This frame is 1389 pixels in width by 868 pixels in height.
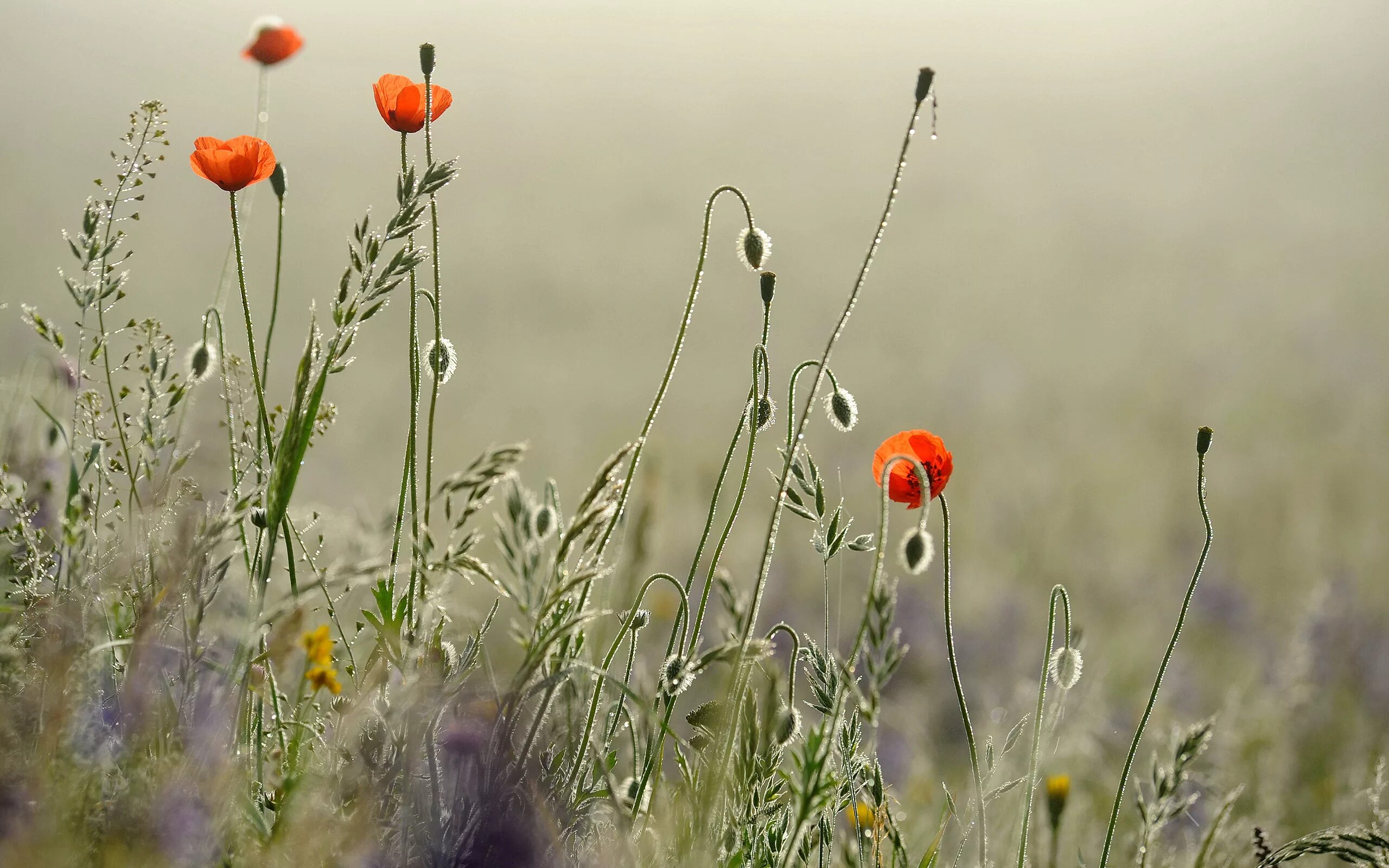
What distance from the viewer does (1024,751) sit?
10.8 ft

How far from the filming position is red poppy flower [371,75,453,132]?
180 centimetres

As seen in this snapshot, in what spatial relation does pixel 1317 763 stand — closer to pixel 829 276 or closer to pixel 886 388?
pixel 886 388

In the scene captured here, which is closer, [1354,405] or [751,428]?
[751,428]

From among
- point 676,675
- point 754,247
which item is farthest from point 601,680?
point 754,247

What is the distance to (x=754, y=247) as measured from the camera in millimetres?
1689

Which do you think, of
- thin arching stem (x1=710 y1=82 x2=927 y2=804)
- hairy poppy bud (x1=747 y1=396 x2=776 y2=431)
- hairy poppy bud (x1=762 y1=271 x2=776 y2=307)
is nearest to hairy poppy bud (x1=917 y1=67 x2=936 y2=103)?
thin arching stem (x1=710 y1=82 x2=927 y2=804)

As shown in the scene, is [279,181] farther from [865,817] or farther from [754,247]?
[865,817]

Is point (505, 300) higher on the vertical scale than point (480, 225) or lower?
lower

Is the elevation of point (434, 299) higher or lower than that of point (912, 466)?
higher

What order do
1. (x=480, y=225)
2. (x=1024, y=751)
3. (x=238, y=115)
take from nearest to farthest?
(x=1024, y=751) < (x=480, y=225) < (x=238, y=115)

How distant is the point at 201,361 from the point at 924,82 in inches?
44.0

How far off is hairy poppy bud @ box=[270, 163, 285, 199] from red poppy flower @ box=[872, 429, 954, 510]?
42.1 inches

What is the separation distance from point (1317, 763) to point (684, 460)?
490 cm

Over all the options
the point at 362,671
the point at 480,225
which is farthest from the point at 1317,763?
the point at 480,225
